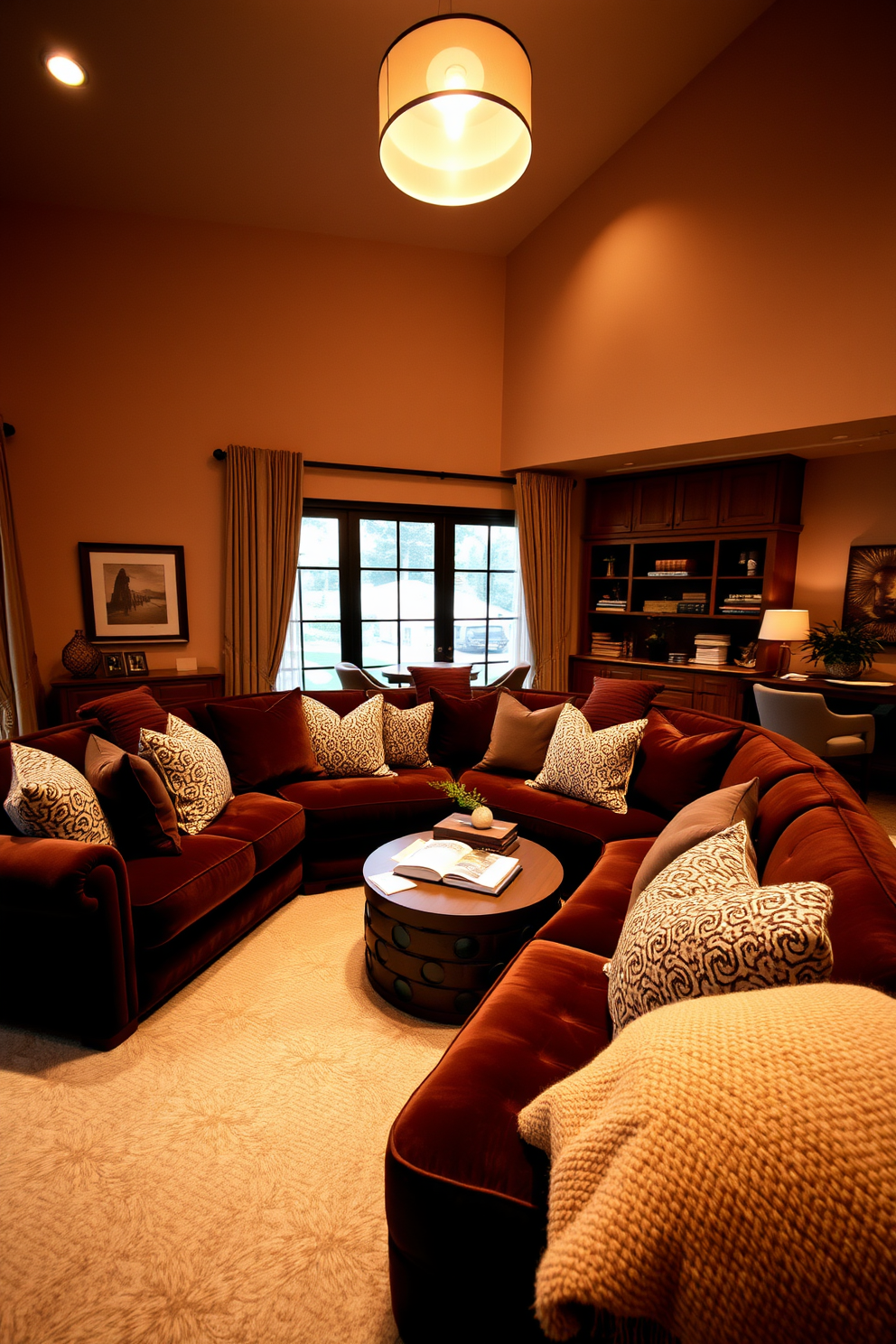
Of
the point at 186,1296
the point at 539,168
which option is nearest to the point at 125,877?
the point at 186,1296

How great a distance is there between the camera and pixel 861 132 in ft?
11.0

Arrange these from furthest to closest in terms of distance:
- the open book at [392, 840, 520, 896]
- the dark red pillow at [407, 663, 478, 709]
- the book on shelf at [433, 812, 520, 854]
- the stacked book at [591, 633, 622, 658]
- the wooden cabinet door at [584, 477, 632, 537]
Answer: the stacked book at [591, 633, 622, 658] < the wooden cabinet door at [584, 477, 632, 537] < the dark red pillow at [407, 663, 478, 709] < the book on shelf at [433, 812, 520, 854] < the open book at [392, 840, 520, 896]

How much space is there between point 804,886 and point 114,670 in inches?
181

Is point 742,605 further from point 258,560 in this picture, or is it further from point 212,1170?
point 212,1170

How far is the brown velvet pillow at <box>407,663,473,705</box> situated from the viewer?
3.95 m

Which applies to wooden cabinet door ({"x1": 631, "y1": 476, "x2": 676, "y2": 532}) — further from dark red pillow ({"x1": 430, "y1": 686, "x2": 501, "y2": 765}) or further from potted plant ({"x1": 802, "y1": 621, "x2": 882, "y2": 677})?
dark red pillow ({"x1": 430, "y1": 686, "x2": 501, "y2": 765})

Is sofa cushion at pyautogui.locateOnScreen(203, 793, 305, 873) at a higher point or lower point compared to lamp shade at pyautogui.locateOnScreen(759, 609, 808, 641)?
lower

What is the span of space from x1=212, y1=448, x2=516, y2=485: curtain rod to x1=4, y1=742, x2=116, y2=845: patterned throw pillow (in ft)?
10.9

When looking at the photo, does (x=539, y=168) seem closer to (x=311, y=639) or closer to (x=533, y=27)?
(x=533, y=27)

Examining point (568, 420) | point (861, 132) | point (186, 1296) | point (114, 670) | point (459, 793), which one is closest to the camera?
point (186, 1296)

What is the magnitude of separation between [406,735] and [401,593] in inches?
89.8

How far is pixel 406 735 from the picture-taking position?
12.0ft

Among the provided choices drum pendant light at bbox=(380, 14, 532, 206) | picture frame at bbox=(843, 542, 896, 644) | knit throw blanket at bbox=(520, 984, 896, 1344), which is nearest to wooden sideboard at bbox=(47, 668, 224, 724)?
drum pendant light at bbox=(380, 14, 532, 206)

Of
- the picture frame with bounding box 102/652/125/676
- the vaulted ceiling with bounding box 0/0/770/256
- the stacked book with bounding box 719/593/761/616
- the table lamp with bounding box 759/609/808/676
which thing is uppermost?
the vaulted ceiling with bounding box 0/0/770/256
